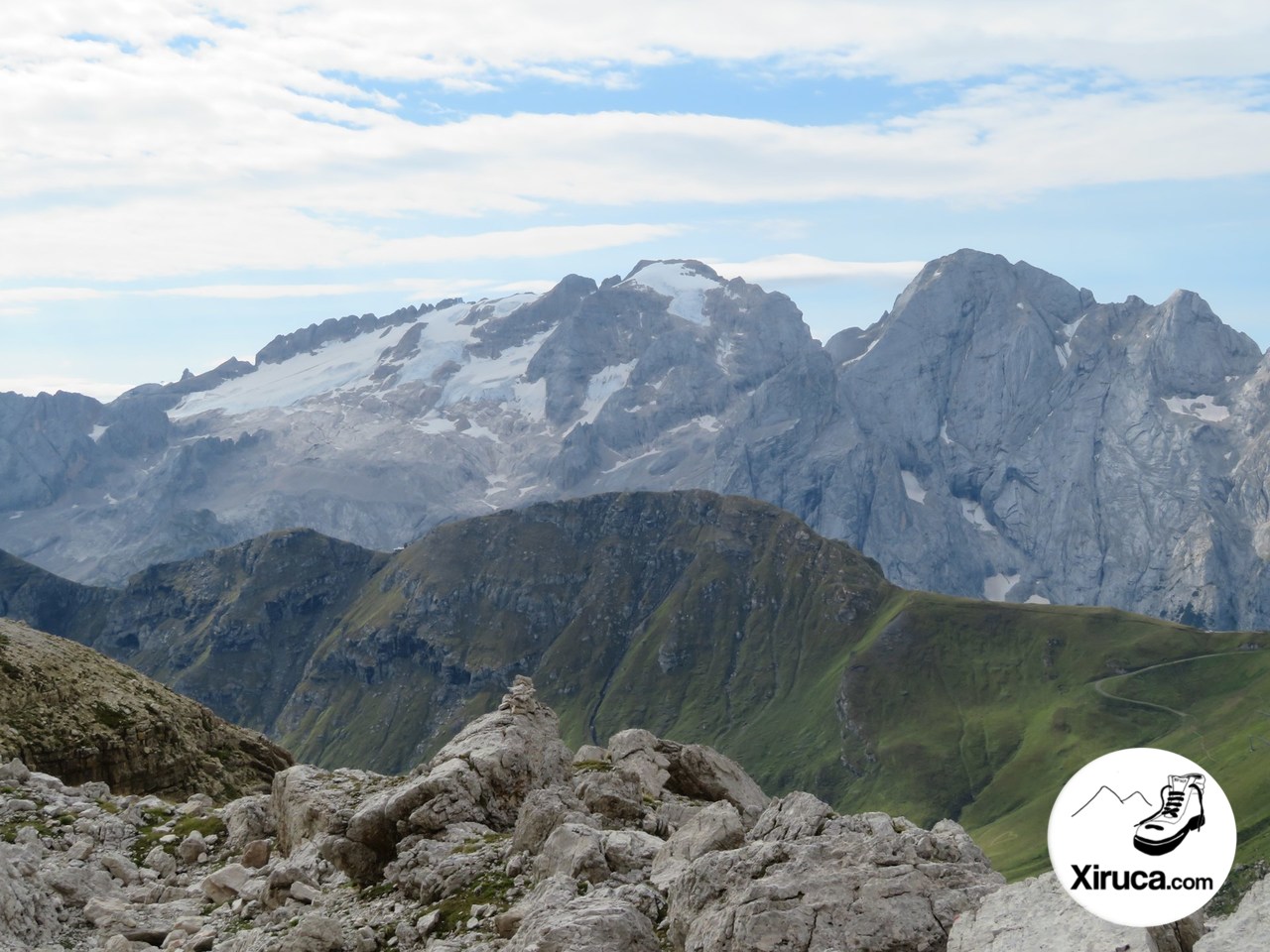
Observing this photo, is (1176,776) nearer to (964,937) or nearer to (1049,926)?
(1049,926)

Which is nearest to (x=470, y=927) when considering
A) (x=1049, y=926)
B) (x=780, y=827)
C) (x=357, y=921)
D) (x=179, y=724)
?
(x=357, y=921)

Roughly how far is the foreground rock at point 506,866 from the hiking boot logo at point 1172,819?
202cm

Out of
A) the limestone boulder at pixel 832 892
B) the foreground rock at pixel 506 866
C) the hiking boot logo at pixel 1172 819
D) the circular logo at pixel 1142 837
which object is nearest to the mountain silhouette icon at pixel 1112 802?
the circular logo at pixel 1142 837

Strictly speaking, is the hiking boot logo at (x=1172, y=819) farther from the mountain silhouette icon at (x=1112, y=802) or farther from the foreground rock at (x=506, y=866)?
the foreground rock at (x=506, y=866)

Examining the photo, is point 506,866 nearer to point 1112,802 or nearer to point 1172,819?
point 1112,802

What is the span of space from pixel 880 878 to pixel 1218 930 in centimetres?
744

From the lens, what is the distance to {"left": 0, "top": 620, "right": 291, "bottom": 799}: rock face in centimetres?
6188

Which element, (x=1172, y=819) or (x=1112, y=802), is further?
(x=1112, y=802)

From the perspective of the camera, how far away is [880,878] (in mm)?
23781

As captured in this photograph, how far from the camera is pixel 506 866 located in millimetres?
32969

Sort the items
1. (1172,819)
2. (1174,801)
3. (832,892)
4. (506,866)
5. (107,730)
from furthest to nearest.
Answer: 1. (107,730)
2. (506,866)
3. (832,892)
4. (1174,801)
5. (1172,819)

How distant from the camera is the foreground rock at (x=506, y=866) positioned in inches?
920

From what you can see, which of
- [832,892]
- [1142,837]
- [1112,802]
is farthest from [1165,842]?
[832,892]

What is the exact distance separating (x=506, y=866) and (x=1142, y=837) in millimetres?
20403
